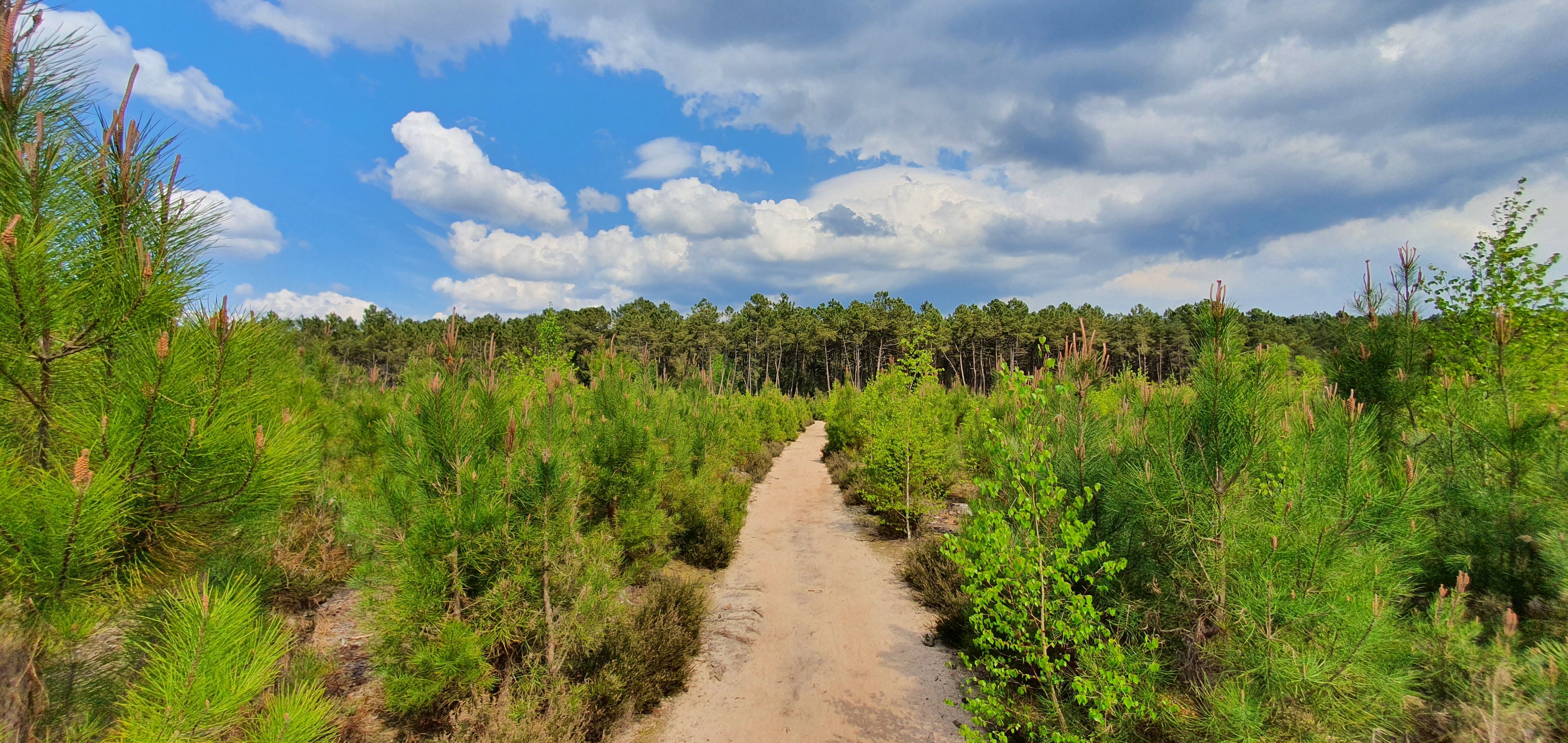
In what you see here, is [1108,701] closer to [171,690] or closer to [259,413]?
[171,690]

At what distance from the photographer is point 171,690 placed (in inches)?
67.5

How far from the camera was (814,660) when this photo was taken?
6.52 m

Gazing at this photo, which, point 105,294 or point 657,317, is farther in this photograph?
point 657,317

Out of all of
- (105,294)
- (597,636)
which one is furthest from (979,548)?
(105,294)

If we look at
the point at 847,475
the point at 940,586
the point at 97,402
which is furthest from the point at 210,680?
the point at 847,475

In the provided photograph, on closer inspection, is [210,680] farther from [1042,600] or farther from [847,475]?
[847,475]

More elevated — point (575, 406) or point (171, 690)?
point (575, 406)

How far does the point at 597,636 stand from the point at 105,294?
4.41m

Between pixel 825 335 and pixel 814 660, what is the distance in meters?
50.4

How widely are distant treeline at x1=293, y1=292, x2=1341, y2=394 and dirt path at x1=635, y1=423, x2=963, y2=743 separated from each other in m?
39.9

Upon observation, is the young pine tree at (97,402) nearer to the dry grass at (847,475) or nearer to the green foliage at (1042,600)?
the green foliage at (1042,600)

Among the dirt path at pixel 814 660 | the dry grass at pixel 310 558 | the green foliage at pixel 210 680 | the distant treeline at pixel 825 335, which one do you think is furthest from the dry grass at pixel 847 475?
the distant treeline at pixel 825 335

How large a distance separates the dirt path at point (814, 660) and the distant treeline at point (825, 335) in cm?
3986

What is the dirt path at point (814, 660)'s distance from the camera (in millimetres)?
5320
